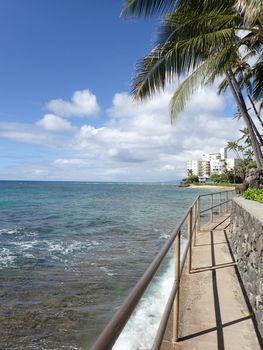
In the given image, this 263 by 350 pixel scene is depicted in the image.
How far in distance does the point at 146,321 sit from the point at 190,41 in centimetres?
608

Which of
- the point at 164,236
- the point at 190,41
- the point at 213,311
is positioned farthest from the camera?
the point at 164,236

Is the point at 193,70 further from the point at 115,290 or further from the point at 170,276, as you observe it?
the point at 115,290

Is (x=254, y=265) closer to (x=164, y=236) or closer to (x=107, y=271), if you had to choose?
(x=107, y=271)

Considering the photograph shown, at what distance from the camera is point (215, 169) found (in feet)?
553

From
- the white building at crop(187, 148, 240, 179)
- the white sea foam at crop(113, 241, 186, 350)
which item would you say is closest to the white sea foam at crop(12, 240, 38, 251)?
the white sea foam at crop(113, 241, 186, 350)

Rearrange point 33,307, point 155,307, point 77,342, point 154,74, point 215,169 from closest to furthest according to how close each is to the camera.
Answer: point 77,342 < point 155,307 < point 33,307 < point 154,74 < point 215,169

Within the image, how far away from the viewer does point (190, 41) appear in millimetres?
7605

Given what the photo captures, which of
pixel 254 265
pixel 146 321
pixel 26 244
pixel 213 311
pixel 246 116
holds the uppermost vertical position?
pixel 246 116

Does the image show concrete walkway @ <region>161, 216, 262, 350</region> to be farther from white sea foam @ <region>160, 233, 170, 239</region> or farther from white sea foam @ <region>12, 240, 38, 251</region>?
white sea foam @ <region>12, 240, 38, 251</region>

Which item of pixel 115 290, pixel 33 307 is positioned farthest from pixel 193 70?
pixel 33 307

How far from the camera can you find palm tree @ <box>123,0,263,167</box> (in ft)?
25.2

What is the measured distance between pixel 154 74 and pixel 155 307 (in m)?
5.64

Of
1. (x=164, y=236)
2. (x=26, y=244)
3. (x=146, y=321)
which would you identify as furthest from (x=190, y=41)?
(x=26, y=244)

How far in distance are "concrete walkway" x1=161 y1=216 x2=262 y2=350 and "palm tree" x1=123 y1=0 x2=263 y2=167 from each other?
4646 millimetres
